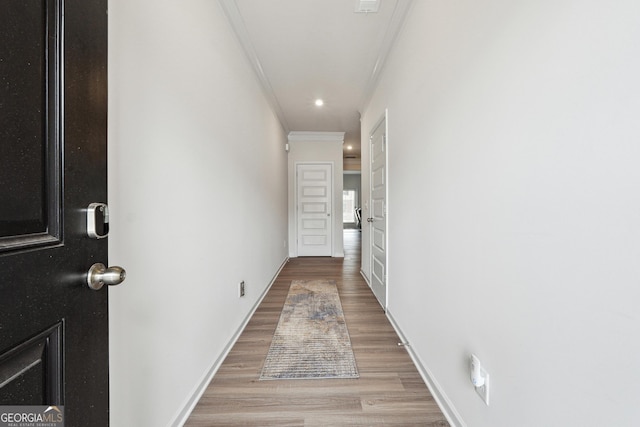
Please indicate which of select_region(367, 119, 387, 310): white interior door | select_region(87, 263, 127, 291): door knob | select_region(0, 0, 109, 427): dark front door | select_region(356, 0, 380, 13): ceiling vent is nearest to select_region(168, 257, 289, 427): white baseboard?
select_region(0, 0, 109, 427): dark front door

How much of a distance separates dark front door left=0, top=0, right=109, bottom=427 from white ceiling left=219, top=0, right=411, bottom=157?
1.75 meters

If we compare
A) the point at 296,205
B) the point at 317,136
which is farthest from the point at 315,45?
the point at 296,205

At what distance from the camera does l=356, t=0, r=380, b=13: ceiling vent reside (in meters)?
1.91

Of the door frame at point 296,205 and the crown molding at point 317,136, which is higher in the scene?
the crown molding at point 317,136

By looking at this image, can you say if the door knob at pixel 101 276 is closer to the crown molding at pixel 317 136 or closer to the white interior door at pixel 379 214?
the white interior door at pixel 379 214

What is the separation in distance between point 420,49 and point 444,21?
36 centimetres

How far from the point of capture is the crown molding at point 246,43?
1951 mm

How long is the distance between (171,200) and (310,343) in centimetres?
148

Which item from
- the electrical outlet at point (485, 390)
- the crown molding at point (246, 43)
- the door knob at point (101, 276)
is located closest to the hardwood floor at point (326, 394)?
the electrical outlet at point (485, 390)

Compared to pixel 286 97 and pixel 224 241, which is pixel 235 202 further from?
pixel 286 97

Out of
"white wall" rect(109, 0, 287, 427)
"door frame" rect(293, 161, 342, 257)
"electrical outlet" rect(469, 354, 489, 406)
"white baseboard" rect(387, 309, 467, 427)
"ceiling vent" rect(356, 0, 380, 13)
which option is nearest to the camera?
"white wall" rect(109, 0, 287, 427)

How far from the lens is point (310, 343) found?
207cm

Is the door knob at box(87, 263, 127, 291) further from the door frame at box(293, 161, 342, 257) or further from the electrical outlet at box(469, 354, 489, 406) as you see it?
the door frame at box(293, 161, 342, 257)

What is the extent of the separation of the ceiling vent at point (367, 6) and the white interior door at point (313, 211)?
3.52 meters
